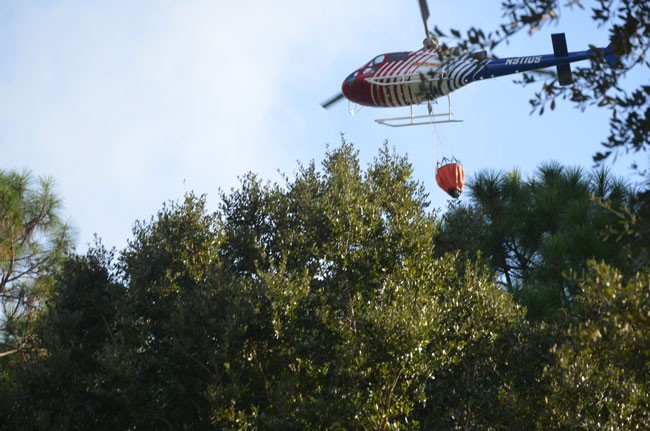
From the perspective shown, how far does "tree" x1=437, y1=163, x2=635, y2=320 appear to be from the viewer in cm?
1841

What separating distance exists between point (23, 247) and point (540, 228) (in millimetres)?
12099

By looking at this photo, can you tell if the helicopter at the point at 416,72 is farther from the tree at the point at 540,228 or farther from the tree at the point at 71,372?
the tree at the point at 71,372

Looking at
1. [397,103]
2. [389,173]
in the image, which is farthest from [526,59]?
[389,173]

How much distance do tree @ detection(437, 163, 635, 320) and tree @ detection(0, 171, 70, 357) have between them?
876cm

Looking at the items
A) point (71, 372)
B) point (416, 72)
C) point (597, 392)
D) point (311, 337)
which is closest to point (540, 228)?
point (416, 72)

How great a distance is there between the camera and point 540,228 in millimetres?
21906

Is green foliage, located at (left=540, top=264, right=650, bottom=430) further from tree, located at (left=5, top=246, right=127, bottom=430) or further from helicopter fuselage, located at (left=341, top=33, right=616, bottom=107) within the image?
helicopter fuselage, located at (left=341, top=33, right=616, bottom=107)

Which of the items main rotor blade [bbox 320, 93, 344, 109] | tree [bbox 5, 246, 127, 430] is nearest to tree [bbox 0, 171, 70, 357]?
tree [bbox 5, 246, 127, 430]

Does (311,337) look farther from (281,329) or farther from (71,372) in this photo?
(71,372)

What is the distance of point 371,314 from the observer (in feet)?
43.9

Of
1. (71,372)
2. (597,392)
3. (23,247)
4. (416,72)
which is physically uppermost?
(416,72)

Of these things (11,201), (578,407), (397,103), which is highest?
(397,103)

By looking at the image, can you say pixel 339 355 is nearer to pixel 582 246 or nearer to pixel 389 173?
pixel 389 173

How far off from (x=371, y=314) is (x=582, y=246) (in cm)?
774
